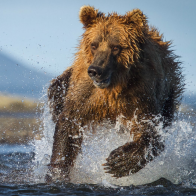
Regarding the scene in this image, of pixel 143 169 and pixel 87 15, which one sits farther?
pixel 143 169

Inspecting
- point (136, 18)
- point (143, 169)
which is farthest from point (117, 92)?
point (143, 169)

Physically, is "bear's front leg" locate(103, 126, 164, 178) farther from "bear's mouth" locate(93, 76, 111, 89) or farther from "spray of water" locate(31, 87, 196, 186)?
"bear's mouth" locate(93, 76, 111, 89)

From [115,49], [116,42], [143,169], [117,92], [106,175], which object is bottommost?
[106,175]

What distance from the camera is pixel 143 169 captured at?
18.4 ft

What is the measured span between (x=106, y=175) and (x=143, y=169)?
28.9 inches

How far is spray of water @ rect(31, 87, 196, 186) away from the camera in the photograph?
5.18 metres

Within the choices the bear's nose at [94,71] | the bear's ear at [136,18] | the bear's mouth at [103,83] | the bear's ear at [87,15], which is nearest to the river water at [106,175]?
the bear's mouth at [103,83]

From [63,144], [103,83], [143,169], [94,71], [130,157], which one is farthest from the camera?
[143,169]

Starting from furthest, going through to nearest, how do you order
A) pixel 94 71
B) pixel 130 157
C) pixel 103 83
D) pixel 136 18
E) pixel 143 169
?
pixel 143 169, pixel 136 18, pixel 130 157, pixel 103 83, pixel 94 71

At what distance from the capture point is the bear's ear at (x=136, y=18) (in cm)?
487

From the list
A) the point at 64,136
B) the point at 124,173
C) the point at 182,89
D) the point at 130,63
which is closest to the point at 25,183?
the point at 64,136

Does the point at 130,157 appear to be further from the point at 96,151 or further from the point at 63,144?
the point at 96,151

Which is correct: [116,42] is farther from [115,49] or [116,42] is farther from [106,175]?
[106,175]

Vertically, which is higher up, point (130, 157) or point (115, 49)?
point (115, 49)
